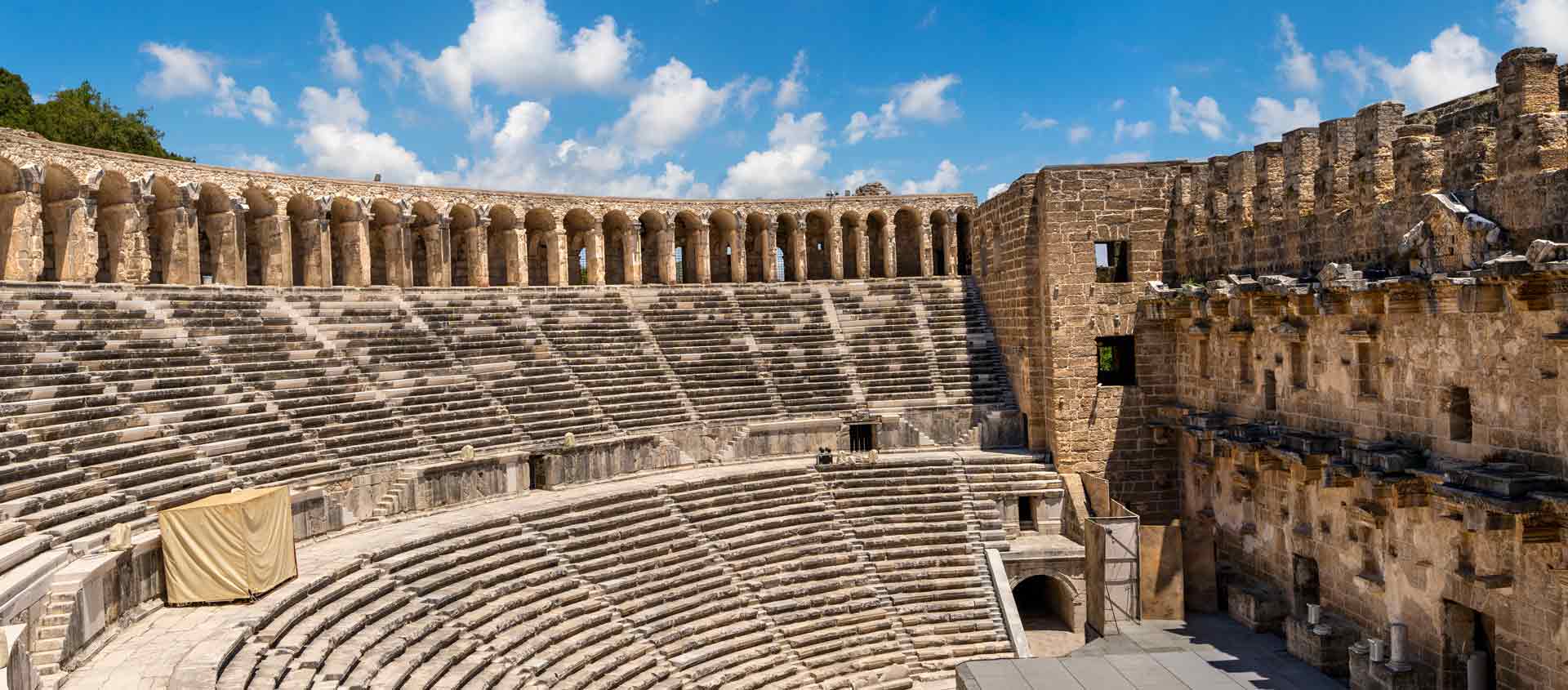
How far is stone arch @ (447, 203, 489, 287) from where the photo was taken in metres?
32.2

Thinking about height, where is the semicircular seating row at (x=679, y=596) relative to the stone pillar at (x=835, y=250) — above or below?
below

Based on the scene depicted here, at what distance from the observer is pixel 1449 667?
1652 centimetres

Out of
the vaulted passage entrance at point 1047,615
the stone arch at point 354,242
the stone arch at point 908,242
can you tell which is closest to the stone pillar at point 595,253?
the stone arch at point 354,242

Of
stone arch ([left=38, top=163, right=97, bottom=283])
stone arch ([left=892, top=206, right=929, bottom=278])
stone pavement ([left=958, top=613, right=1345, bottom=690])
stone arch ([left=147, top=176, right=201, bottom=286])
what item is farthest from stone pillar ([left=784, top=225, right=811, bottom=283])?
stone arch ([left=38, top=163, right=97, bottom=283])

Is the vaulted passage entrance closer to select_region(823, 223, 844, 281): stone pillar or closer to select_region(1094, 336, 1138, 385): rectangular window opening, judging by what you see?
select_region(1094, 336, 1138, 385): rectangular window opening

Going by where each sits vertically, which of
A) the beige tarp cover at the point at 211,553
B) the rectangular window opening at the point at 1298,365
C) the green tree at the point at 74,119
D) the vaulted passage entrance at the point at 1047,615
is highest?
the green tree at the point at 74,119

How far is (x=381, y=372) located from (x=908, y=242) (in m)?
19.8

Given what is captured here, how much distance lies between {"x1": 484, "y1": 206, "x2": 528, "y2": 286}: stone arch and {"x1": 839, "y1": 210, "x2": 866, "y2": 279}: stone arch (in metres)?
10.6

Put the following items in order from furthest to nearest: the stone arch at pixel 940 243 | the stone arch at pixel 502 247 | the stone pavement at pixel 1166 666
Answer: the stone arch at pixel 940 243 → the stone arch at pixel 502 247 → the stone pavement at pixel 1166 666

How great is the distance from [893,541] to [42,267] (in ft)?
65.2

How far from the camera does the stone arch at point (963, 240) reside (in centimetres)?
3784

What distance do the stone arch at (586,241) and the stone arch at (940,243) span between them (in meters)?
11.3

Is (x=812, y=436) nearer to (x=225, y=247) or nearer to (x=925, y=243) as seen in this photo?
(x=925, y=243)

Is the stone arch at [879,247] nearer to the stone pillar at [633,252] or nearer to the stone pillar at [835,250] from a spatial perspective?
the stone pillar at [835,250]
